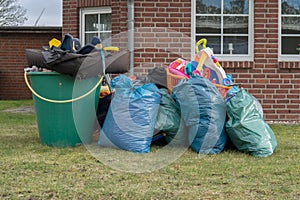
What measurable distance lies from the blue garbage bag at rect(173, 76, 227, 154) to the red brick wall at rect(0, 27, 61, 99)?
38.1ft

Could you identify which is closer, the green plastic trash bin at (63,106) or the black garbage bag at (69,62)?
the black garbage bag at (69,62)

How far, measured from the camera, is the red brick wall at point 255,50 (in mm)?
7938

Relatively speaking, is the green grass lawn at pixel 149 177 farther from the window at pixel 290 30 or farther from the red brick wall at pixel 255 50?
the window at pixel 290 30

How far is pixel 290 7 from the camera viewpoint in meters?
8.17

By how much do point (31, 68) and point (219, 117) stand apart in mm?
2158

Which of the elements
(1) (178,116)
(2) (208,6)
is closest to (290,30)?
(2) (208,6)

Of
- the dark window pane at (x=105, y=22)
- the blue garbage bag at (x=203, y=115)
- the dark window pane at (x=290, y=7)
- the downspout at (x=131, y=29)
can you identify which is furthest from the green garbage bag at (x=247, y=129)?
the dark window pane at (x=105, y=22)

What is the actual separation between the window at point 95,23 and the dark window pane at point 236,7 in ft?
8.49

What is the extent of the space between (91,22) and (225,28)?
3085 millimetres

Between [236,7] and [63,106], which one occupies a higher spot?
[236,7]

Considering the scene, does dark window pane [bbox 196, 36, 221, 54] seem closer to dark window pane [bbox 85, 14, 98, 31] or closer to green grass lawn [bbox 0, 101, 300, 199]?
dark window pane [bbox 85, 14, 98, 31]

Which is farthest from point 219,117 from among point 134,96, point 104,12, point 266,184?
point 104,12

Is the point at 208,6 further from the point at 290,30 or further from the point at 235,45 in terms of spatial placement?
the point at 290,30

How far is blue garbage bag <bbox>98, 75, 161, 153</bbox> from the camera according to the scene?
5160 mm
